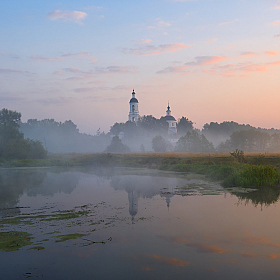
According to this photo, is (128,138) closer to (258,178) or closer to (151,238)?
(258,178)

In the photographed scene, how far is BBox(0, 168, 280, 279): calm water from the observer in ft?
28.6

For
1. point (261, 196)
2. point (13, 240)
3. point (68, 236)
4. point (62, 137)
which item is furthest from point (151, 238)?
point (62, 137)

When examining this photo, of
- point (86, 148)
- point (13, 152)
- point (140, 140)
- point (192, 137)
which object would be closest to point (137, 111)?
point (140, 140)

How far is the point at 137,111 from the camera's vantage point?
135 metres

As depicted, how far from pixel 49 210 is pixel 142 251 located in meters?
7.14

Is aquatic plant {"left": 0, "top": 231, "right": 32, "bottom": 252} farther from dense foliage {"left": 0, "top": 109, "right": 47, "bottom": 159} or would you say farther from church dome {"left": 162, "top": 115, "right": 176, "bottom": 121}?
church dome {"left": 162, "top": 115, "right": 176, "bottom": 121}

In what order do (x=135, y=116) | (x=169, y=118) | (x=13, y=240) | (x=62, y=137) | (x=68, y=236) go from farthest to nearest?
(x=62, y=137) → (x=169, y=118) → (x=135, y=116) → (x=68, y=236) → (x=13, y=240)

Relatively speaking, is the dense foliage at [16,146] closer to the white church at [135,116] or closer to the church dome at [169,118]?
the white church at [135,116]

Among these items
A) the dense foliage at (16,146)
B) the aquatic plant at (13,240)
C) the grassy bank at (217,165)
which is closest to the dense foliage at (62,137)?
the dense foliage at (16,146)

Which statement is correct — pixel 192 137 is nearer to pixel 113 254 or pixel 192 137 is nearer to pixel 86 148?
pixel 86 148

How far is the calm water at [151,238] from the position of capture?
8.70 m

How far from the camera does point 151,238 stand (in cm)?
1140

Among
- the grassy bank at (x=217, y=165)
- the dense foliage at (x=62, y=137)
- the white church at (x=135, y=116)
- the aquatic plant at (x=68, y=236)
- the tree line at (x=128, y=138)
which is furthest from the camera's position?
the dense foliage at (x=62, y=137)

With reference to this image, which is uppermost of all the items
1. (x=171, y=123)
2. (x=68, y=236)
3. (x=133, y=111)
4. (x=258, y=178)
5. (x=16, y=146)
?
(x=133, y=111)
